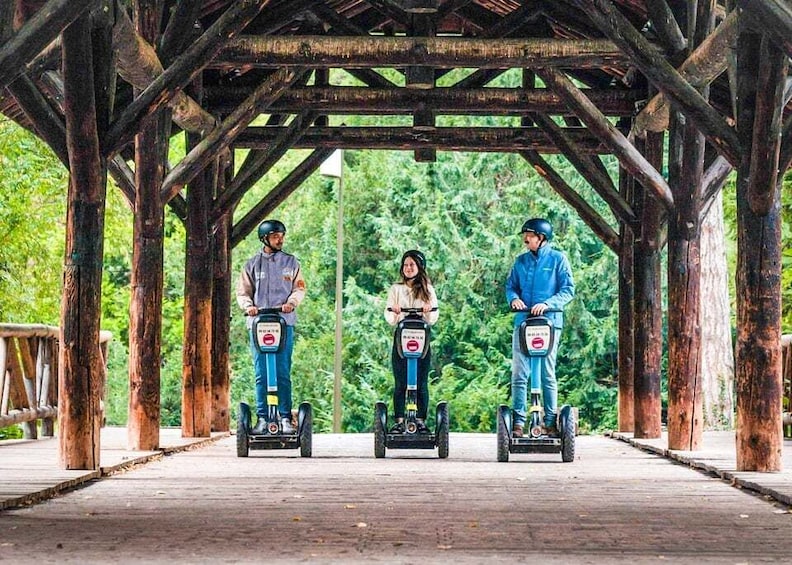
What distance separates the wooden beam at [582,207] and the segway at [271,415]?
16.7 feet

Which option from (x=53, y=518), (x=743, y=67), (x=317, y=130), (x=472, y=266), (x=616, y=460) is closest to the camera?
(x=53, y=518)

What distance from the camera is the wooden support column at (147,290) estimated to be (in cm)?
1190

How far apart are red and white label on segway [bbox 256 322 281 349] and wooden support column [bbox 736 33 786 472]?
350cm

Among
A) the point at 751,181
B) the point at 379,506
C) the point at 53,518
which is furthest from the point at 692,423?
the point at 53,518

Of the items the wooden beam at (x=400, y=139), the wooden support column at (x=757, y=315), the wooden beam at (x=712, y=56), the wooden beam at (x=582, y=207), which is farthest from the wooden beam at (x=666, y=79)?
the wooden beam at (x=400, y=139)

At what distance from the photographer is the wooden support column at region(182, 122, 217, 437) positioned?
14.4 m

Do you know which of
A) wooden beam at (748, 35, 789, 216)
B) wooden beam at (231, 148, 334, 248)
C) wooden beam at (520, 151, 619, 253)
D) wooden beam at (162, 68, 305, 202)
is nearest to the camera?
wooden beam at (748, 35, 789, 216)

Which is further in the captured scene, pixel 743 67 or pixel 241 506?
pixel 743 67

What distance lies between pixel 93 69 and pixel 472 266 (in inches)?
950

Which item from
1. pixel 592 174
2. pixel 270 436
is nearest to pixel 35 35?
pixel 270 436

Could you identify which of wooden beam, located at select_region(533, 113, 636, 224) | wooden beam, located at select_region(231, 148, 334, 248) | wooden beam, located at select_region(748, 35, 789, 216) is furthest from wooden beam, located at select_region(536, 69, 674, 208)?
wooden beam, located at select_region(231, 148, 334, 248)

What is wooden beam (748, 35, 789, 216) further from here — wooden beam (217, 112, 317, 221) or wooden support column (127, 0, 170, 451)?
wooden beam (217, 112, 317, 221)

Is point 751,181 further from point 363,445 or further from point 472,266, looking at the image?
point 472,266

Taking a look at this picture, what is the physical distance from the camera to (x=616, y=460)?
11766mm
